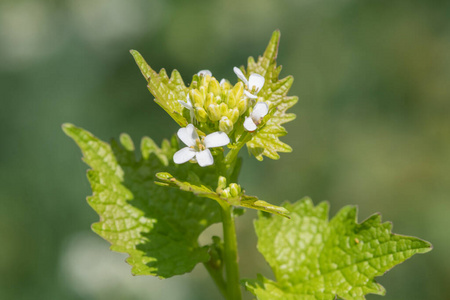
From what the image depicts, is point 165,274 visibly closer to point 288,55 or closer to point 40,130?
point 40,130

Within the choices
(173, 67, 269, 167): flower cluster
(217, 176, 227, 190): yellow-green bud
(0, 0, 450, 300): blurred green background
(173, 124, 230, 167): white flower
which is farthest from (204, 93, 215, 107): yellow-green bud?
(0, 0, 450, 300): blurred green background

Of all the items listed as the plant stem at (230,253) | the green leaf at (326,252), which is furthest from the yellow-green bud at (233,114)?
the green leaf at (326,252)

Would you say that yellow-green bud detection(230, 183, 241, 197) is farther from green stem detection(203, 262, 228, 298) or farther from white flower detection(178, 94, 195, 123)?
green stem detection(203, 262, 228, 298)

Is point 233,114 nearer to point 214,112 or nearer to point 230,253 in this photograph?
point 214,112

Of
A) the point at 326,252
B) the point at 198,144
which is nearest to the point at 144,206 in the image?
the point at 198,144

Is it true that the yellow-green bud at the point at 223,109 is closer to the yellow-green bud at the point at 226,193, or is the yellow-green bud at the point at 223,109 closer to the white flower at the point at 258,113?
the white flower at the point at 258,113
